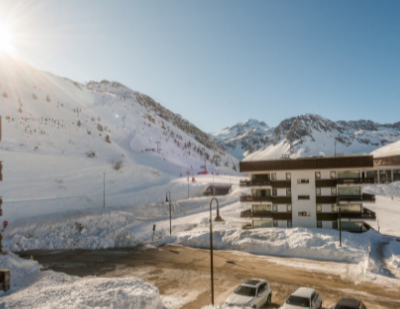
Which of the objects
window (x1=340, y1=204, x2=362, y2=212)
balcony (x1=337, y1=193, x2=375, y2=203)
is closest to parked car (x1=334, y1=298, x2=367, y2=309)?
balcony (x1=337, y1=193, x2=375, y2=203)

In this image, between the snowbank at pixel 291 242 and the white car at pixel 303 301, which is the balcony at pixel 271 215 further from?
the white car at pixel 303 301

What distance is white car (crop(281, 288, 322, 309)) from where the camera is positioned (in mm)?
16609

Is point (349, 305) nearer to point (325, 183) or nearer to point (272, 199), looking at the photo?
point (272, 199)

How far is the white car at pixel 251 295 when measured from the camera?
1795 cm

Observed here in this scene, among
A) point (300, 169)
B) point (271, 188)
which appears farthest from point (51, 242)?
point (300, 169)

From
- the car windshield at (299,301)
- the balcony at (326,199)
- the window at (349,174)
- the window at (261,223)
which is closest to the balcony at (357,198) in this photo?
the balcony at (326,199)

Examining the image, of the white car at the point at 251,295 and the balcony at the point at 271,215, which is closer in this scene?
the white car at the point at 251,295

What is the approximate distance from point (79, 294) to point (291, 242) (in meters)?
26.1

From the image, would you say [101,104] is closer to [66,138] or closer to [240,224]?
Result: [66,138]

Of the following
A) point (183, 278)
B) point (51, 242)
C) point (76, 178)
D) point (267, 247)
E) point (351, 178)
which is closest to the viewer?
point (183, 278)

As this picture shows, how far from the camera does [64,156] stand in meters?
82.8

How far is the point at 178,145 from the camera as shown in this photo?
17050cm

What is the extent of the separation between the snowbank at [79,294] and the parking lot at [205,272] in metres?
2.89

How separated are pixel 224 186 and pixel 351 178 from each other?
54.8 m
